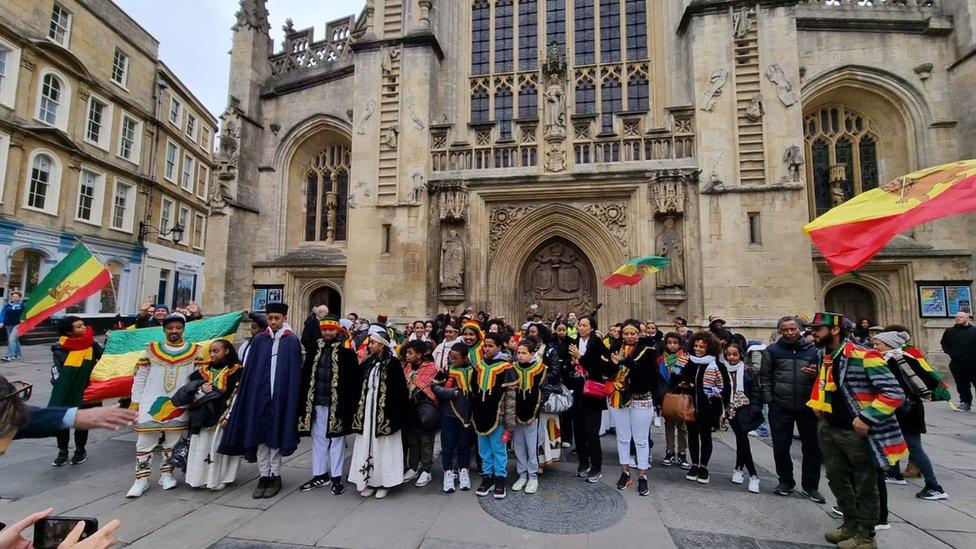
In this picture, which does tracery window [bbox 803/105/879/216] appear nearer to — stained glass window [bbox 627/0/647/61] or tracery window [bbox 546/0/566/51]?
stained glass window [bbox 627/0/647/61]

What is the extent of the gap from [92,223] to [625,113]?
22.2 meters

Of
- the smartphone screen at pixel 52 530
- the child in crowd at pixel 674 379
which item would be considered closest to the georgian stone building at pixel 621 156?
the child in crowd at pixel 674 379

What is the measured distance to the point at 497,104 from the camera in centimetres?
1448

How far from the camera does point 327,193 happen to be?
1560cm

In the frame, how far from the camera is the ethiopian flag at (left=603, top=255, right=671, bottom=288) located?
10562 millimetres

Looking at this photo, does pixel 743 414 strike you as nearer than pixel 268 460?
No

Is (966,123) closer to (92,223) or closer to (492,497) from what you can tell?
(492,497)


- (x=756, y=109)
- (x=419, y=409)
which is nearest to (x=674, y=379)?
(x=419, y=409)

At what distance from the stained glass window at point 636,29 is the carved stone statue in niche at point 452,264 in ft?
27.5

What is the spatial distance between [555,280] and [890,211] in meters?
8.98

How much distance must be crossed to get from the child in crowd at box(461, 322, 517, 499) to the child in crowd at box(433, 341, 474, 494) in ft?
0.35

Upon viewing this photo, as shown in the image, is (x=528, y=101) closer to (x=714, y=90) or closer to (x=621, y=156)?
(x=621, y=156)

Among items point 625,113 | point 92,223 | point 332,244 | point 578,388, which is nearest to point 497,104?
point 625,113

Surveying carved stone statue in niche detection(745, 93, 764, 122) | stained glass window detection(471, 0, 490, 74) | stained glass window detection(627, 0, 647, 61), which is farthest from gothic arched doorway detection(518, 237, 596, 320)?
stained glass window detection(471, 0, 490, 74)
